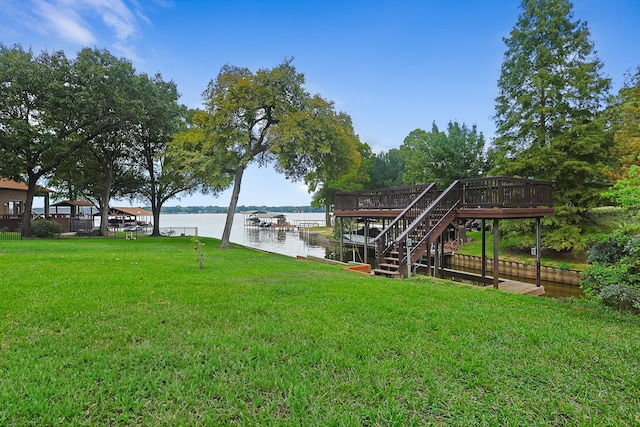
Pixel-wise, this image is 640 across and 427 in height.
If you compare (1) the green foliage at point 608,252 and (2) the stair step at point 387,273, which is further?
(2) the stair step at point 387,273

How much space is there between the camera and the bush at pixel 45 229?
1992 centimetres

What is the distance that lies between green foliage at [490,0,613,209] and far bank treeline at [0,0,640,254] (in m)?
0.06

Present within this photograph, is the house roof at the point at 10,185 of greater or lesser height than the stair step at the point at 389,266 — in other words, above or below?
above

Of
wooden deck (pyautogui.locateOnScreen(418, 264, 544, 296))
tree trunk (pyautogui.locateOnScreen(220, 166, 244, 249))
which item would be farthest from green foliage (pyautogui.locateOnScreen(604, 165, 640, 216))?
tree trunk (pyautogui.locateOnScreen(220, 166, 244, 249))

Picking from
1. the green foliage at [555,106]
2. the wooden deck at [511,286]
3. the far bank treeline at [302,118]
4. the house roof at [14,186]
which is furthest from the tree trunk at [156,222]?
the green foliage at [555,106]

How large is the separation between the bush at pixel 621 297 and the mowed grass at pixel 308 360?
0.25 meters

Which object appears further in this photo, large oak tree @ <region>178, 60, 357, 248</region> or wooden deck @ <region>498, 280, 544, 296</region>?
large oak tree @ <region>178, 60, 357, 248</region>

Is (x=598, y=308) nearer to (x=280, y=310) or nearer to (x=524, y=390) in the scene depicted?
(x=524, y=390)

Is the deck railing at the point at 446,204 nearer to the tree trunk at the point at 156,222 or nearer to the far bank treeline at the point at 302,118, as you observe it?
the far bank treeline at the point at 302,118

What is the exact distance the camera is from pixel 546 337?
Answer: 3750 mm

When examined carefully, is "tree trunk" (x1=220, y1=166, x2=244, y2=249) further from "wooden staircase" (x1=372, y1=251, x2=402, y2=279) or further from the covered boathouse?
"wooden staircase" (x1=372, y1=251, x2=402, y2=279)

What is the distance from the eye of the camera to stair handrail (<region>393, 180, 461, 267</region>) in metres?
8.84

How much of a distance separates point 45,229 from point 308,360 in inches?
944

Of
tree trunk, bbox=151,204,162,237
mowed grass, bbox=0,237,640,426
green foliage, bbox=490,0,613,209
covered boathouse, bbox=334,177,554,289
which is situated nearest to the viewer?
mowed grass, bbox=0,237,640,426
